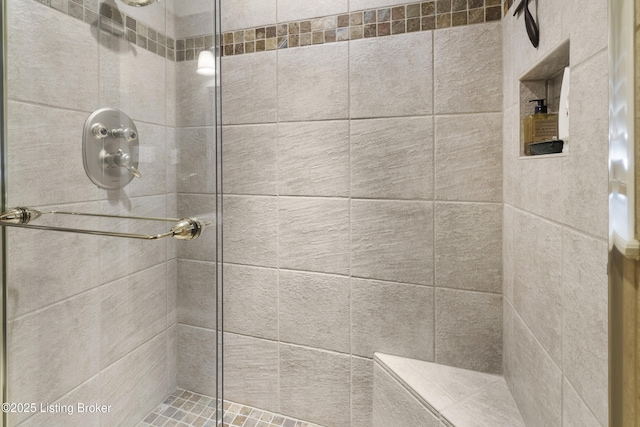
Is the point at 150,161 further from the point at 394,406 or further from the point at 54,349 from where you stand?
the point at 394,406

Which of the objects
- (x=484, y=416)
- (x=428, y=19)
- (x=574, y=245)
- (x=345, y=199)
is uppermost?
(x=428, y=19)

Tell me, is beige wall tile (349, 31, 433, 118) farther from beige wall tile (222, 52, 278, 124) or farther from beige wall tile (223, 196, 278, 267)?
beige wall tile (223, 196, 278, 267)

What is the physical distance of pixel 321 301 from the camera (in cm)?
128

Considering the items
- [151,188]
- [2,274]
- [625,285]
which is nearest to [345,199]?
[151,188]

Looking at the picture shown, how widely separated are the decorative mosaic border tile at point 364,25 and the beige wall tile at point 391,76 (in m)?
0.04

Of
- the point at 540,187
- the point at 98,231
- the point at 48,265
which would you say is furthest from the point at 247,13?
the point at 540,187

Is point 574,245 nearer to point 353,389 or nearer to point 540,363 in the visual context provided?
point 540,363

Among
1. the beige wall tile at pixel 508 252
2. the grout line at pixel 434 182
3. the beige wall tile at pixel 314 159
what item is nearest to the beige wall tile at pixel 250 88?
the beige wall tile at pixel 314 159

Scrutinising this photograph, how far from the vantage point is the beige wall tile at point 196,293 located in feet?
2.60

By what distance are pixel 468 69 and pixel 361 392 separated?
1.28 metres

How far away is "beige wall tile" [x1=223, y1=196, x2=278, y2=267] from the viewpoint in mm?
1334

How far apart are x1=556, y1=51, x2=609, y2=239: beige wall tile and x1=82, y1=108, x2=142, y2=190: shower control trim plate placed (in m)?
0.94

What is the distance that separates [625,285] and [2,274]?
1.22 metres

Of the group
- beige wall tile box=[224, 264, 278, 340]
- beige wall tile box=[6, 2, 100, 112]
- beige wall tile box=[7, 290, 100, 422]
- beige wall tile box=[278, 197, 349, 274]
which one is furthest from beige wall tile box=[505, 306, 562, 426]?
beige wall tile box=[6, 2, 100, 112]
